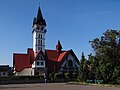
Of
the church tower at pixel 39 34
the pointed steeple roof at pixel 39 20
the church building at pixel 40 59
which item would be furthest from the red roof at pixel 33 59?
the pointed steeple roof at pixel 39 20

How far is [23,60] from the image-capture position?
68.2 meters

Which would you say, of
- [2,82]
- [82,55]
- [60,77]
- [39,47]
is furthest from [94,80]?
[39,47]

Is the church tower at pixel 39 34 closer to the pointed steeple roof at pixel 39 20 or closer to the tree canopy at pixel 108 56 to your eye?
the pointed steeple roof at pixel 39 20

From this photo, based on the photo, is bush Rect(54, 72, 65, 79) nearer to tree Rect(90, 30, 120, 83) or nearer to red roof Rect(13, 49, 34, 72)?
red roof Rect(13, 49, 34, 72)

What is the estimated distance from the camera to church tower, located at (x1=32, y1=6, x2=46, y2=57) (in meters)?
68.4

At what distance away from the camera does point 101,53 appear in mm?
41719

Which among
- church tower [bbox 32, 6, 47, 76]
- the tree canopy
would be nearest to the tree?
the tree canopy

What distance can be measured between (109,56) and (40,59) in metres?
29.7

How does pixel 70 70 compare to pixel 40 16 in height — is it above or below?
below

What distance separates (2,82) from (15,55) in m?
15.1

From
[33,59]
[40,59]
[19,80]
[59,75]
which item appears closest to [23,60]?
[33,59]

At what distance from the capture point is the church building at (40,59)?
66.6 m

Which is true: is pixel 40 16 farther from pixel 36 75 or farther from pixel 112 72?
pixel 112 72

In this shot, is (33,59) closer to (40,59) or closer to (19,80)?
(40,59)
